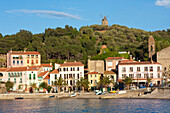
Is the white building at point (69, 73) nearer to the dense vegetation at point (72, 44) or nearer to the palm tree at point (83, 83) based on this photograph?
the palm tree at point (83, 83)

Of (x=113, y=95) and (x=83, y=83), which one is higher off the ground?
(x=83, y=83)

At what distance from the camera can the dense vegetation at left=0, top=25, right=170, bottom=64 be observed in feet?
339

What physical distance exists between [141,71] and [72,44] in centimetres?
3766

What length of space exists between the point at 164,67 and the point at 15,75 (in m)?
39.4

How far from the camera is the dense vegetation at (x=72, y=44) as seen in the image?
103 metres

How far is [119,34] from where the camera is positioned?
135 metres

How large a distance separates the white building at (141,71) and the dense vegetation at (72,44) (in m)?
14.9

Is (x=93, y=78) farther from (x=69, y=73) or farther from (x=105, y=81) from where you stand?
(x=69, y=73)

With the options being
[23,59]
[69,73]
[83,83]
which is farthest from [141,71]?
[23,59]

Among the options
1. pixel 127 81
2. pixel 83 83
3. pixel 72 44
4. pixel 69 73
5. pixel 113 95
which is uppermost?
pixel 72 44

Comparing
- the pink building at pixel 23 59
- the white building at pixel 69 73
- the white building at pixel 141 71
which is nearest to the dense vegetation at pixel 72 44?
the pink building at pixel 23 59

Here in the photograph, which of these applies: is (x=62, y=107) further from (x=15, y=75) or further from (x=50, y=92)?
(x=15, y=75)

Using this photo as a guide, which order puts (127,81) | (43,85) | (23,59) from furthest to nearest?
(23,59)
(43,85)
(127,81)

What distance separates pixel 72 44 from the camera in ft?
370
